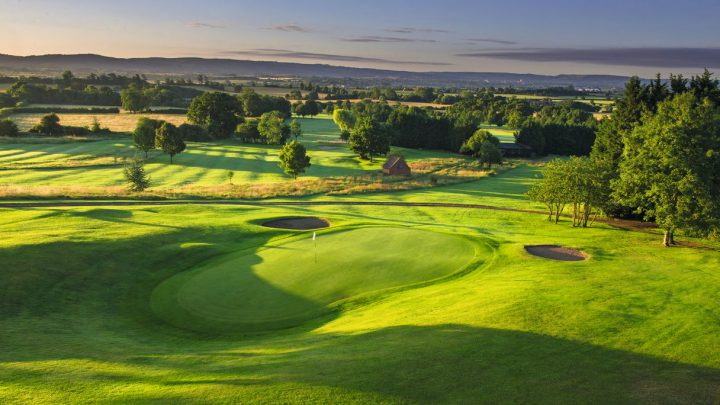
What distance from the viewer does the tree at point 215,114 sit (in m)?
134

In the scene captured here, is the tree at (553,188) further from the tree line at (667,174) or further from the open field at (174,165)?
the open field at (174,165)

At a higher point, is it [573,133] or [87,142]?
[573,133]

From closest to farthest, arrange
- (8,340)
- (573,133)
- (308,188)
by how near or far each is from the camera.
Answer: (8,340)
(308,188)
(573,133)

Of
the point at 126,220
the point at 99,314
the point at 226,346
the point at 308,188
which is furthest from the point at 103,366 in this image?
the point at 308,188

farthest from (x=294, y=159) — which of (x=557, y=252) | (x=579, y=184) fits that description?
(x=557, y=252)

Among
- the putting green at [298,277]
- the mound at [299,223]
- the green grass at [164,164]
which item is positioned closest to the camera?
the putting green at [298,277]

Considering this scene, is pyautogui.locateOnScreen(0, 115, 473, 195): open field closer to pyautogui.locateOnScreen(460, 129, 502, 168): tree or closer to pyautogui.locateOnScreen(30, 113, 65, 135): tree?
pyautogui.locateOnScreen(460, 129, 502, 168): tree

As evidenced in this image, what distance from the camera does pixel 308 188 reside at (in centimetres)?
7219

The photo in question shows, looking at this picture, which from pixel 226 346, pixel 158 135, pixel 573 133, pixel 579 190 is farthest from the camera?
pixel 573 133

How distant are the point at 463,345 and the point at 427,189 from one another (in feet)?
195

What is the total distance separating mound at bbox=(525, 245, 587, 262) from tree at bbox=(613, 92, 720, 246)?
8129 millimetres

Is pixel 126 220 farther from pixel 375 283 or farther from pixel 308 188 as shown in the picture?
pixel 308 188

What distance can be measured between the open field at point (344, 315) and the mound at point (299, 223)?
2.04 metres

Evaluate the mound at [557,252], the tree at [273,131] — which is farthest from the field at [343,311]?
the tree at [273,131]
